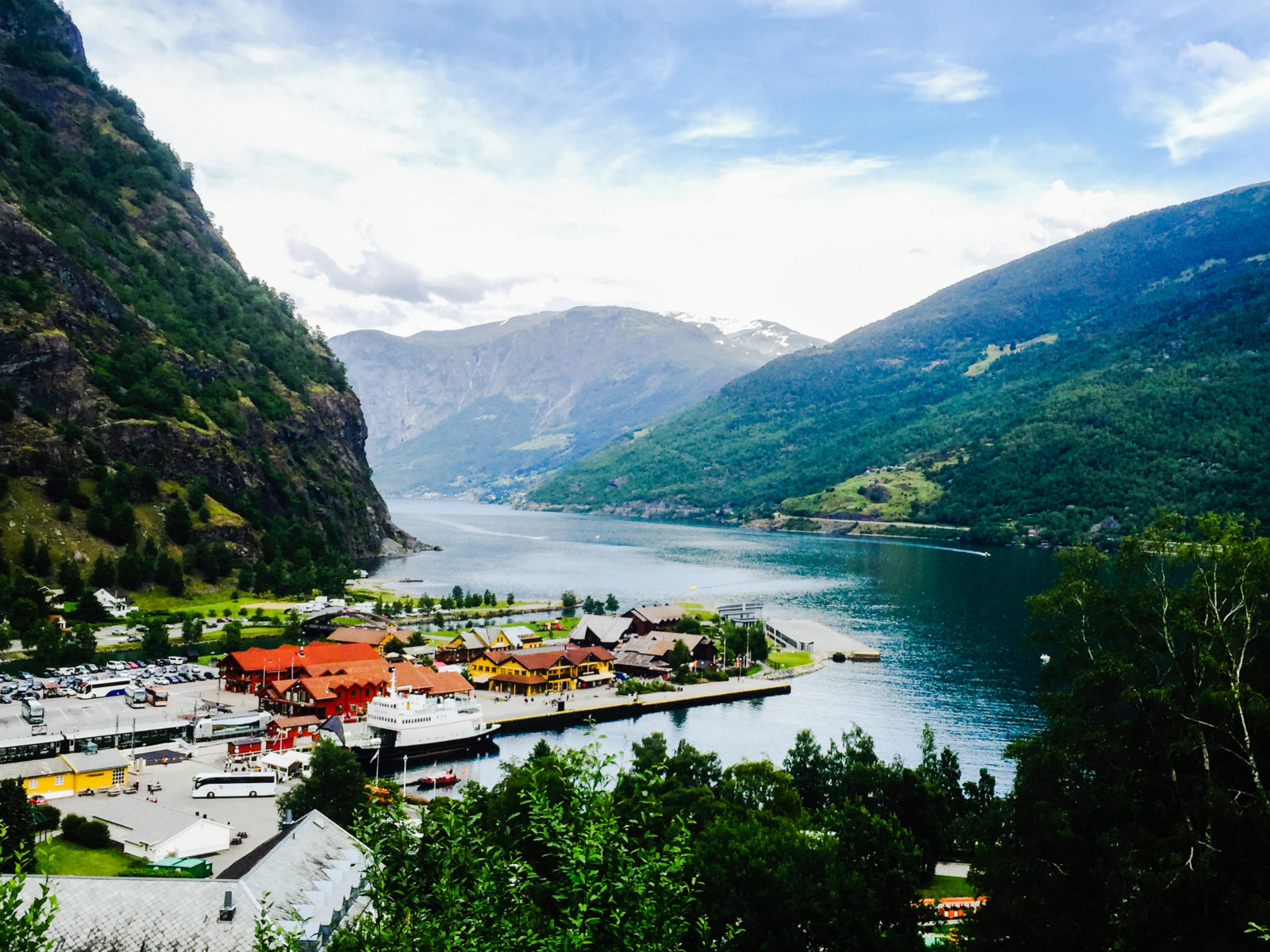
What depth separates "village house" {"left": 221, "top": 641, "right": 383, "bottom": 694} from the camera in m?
64.7

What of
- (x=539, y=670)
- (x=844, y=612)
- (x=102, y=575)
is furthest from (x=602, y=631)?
(x=102, y=575)

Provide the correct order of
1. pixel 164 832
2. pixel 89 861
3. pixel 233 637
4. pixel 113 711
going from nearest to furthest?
pixel 89 861 → pixel 164 832 → pixel 113 711 → pixel 233 637

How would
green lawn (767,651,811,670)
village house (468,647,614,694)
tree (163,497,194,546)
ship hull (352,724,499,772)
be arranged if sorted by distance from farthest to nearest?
tree (163,497,194,546) → green lawn (767,651,811,670) → village house (468,647,614,694) → ship hull (352,724,499,772)

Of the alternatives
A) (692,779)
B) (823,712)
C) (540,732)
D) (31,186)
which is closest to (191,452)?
(31,186)

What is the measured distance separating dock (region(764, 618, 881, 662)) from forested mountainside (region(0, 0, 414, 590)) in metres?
52.8

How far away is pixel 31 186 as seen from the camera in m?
128

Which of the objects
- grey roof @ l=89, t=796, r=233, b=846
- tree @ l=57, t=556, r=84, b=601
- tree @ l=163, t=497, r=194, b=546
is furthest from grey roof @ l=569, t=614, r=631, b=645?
grey roof @ l=89, t=796, r=233, b=846

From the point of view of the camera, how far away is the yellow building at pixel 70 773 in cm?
3925

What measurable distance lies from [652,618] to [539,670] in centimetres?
1946

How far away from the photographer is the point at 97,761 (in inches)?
1649

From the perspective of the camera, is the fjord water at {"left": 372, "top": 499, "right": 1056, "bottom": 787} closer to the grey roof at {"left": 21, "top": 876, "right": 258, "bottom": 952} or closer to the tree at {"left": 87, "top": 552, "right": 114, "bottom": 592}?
the grey roof at {"left": 21, "top": 876, "right": 258, "bottom": 952}

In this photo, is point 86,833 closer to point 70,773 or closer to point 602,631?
point 70,773

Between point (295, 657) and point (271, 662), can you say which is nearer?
point (271, 662)

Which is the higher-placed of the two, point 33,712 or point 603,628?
point 33,712
